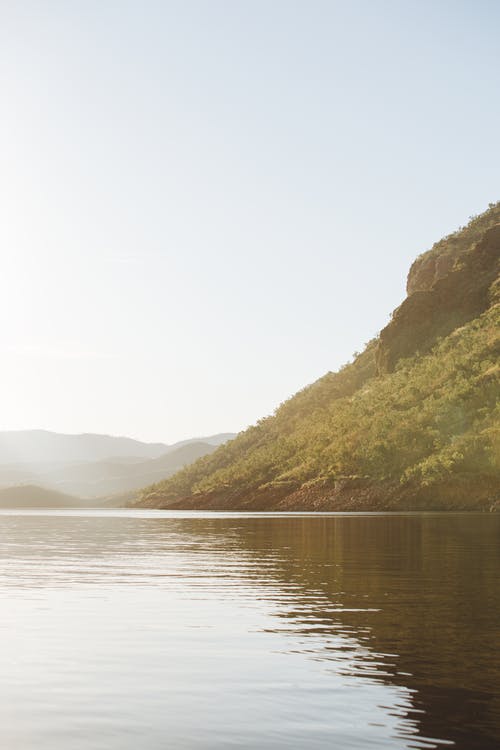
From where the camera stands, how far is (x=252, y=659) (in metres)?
23.0

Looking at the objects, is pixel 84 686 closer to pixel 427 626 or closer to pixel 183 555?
pixel 427 626

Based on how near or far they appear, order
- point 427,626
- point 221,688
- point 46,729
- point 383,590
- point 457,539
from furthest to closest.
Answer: point 457,539 → point 383,590 → point 427,626 → point 221,688 → point 46,729

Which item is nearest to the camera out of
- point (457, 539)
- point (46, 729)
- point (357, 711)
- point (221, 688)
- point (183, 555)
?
point (46, 729)

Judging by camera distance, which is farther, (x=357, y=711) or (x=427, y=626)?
(x=427, y=626)

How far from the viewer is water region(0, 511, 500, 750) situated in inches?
643

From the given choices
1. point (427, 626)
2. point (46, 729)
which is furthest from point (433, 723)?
point (427, 626)

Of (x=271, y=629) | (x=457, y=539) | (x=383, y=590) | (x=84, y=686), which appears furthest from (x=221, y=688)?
(x=457, y=539)

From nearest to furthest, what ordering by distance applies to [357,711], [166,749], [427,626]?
[166,749], [357,711], [427,626]

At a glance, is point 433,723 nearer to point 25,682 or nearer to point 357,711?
point 357,711

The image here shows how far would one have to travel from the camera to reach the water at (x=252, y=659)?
643 inches

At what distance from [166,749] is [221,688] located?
15.6 ft

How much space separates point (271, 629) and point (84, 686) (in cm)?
875

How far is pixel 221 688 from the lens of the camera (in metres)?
19.8

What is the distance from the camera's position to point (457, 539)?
252 ft
